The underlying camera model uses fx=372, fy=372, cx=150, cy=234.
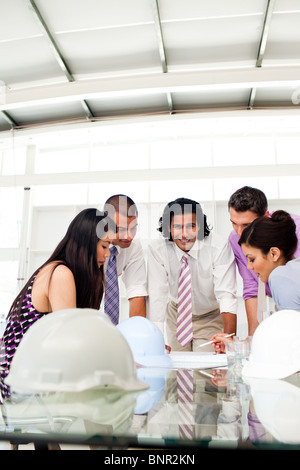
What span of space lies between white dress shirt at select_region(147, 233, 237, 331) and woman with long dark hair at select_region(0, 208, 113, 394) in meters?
0.76

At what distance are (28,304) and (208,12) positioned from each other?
11.6 feet

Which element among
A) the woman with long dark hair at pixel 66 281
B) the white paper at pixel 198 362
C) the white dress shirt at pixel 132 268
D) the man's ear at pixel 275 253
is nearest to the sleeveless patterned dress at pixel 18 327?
the woman with long dark hair at pixel 66 281

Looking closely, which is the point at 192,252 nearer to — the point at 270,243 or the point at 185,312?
the point at 185,312

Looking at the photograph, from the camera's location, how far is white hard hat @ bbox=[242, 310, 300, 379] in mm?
925

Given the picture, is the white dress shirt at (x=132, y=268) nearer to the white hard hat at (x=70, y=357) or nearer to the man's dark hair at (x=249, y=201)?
the man's dark hair at (x=249, y=201)

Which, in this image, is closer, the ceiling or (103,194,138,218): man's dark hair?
→ (103,194,138,218): man's dark hair

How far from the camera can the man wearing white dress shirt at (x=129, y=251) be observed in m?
2.26

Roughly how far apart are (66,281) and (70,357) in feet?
2.68

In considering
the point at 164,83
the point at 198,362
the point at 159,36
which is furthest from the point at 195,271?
the point at 159,36

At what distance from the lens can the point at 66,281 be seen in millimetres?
1370

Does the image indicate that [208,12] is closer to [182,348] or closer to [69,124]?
[69,124]

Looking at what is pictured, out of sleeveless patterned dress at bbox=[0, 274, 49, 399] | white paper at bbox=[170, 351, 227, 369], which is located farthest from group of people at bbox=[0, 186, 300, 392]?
white paper at bbox=[170, 351, 227, 369]

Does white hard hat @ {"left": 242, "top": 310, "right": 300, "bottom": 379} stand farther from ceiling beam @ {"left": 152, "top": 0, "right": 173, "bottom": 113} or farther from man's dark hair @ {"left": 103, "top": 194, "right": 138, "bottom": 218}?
ceiling beam @ {"left": 152, "top": 0, "right": 173, "bottom": 113}
